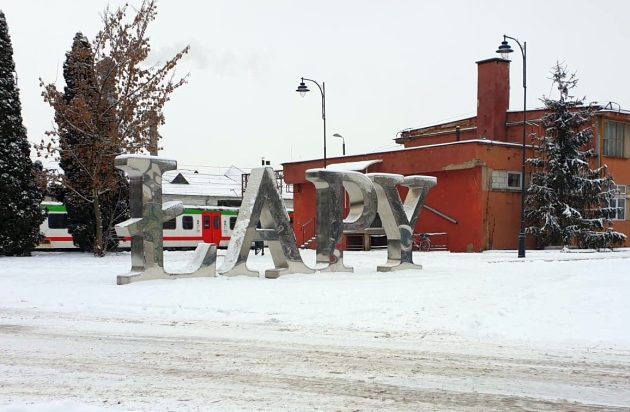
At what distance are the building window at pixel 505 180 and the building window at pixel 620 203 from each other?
6209 millimetres

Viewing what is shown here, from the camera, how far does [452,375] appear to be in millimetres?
7027

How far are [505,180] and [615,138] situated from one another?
25.1 ft

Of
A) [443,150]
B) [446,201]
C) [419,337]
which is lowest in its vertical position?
[419,337]

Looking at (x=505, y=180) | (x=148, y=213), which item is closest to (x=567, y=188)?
(x=505, y=180)

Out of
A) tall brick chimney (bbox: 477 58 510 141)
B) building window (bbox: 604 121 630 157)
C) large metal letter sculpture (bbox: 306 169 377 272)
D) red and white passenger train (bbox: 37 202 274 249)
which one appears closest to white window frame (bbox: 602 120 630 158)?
building window (bbox: 604 121 630 157)

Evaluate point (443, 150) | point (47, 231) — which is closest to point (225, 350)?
point (443, 150)

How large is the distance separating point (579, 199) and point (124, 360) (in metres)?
28.2

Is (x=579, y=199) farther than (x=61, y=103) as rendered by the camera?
Yes

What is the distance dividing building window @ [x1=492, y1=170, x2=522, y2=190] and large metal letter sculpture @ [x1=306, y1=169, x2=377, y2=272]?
14.9 meters

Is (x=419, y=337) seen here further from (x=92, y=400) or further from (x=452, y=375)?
(x=92, y=400)

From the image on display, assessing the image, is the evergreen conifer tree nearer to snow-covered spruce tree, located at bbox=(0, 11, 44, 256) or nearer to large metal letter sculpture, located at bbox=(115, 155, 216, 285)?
snow-covered spruce tree, located at bbox=(0, 11, 44, 256)

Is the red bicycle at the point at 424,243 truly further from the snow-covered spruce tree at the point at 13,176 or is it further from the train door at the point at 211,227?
the snow-covered spruce tree at the point at 13,176

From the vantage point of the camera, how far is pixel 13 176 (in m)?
27.4

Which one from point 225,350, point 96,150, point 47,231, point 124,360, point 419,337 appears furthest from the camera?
point 47,231
